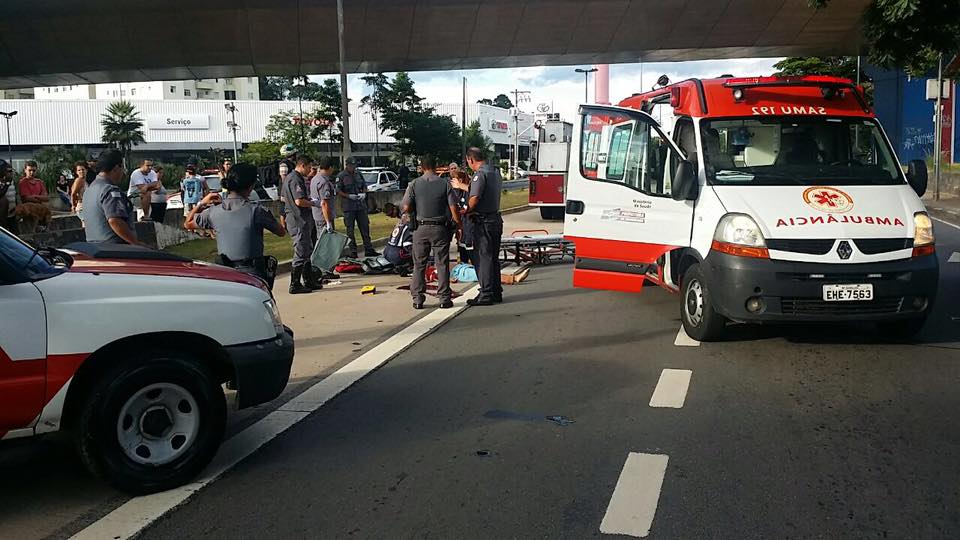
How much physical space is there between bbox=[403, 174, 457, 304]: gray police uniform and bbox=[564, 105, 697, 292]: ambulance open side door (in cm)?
150

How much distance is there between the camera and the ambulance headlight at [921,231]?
679 centimetres

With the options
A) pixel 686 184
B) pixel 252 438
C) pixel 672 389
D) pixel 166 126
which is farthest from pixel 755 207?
pixel 166 126

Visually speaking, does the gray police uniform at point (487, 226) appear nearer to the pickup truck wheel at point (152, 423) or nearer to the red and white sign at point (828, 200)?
the red and white sign at point (828, 200)

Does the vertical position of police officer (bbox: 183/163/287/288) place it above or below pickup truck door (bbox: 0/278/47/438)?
above

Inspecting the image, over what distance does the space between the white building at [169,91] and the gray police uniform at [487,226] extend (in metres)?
99.9

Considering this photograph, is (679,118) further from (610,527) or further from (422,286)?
(610,527)

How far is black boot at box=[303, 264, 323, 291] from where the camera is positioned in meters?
11.2

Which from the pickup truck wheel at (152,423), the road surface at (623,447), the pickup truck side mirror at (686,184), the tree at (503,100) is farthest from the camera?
the tree at (503,100)

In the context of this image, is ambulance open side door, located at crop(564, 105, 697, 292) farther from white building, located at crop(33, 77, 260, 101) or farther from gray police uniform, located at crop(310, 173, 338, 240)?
white building, located at crop(33, 77, 260, 101)

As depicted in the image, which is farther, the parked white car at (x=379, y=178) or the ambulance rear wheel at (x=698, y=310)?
the parked white car at (x=379, y=178)

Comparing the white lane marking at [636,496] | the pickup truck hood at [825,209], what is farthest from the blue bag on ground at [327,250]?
the white lane marking at [636,496]

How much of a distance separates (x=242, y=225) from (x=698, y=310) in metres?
3.99

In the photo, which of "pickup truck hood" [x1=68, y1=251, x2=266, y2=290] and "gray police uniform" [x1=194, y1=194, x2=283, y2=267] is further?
"gray police uniform" [x1=194, y1=194, x2=283, y2=267]

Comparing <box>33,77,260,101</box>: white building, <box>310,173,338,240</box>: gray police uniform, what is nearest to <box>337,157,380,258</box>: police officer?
<box>310,173,338,240</box>: gray police uniform
